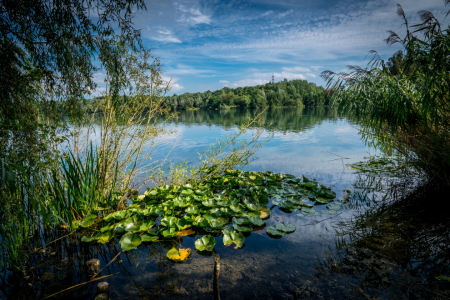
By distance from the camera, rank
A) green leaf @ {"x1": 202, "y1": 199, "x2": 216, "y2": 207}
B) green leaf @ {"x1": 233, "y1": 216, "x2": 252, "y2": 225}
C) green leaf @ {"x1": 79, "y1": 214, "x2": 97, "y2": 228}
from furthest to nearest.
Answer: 1. green leaf @ {"x1": 202, "y1": 199, "x2": 216, "y2": 207}
2. green leaf @ {"x1": 233, "y1": 216, "x2": 252, "y2": 225}
3. green leaf @ {"x1": 79, "y1": 214, "x2": 97, "y2": 228}

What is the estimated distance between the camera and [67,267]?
8.81 feet

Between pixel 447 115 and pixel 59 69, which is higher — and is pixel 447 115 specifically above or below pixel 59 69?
below

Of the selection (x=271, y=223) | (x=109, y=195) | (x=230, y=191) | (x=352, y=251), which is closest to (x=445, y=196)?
(x=352, y=251)

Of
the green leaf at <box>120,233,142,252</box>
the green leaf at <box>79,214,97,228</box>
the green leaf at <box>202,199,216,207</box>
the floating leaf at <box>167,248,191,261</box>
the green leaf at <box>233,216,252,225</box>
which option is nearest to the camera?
the floating leaf at <box>167,248,191,261</box>

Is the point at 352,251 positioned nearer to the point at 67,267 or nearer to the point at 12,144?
the point at 67,267

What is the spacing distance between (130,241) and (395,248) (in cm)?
381

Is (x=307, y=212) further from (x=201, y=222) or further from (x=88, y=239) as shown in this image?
(x=88, y=239)

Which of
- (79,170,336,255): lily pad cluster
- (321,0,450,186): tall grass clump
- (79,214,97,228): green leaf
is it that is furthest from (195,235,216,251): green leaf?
(321,0,450,186): tall grass clump

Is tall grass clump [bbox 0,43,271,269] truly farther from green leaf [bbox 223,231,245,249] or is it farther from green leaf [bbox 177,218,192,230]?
green leaf [bbox 223,231,245,249]

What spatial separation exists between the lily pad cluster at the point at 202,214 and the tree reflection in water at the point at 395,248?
2.61ft

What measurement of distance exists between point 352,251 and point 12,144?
14.0ft

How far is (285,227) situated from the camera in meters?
3.50

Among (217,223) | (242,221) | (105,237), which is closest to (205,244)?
(217,223)

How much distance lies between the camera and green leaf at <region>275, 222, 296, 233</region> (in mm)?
3415
